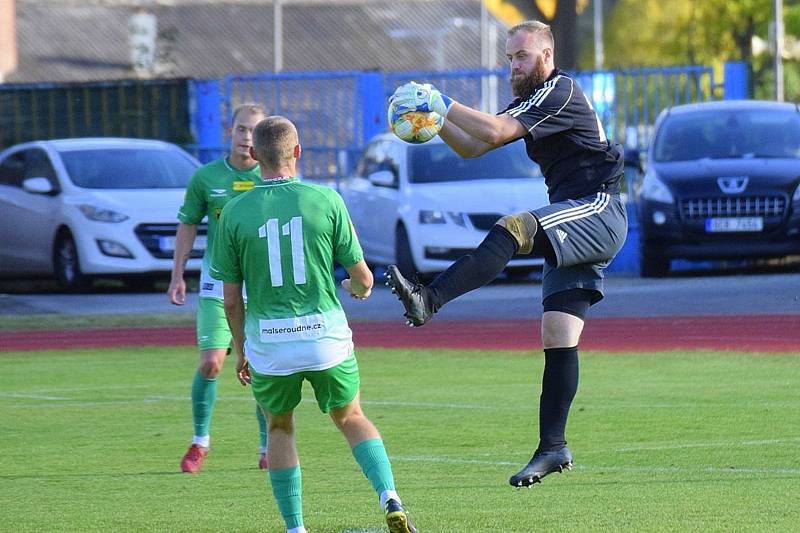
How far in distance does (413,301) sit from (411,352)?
27.5 ft

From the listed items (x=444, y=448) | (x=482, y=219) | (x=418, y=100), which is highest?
(x=418, y=100)

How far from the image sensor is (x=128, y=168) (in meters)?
22.6

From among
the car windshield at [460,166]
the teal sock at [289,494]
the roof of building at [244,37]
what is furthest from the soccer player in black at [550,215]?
the roof of building at [244,37]

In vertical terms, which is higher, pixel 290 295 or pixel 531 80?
pixel 531 80

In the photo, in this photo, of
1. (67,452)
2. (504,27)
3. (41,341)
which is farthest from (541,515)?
(504,27)

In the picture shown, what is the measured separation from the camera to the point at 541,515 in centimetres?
816

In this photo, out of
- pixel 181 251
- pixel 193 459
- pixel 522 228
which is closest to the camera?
pixel 522 228

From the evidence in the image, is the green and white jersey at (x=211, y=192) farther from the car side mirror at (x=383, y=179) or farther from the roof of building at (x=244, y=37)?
the roof of building at (x=244, y=37)

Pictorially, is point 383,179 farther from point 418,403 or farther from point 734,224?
point 418,403

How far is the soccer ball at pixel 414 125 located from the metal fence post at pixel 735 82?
20.3 m

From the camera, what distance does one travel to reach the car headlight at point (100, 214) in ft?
70.7

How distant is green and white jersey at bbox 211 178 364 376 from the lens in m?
7.47

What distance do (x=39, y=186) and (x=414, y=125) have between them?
50.1 feet

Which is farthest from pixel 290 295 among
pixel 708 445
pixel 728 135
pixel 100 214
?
pixel 728 135
